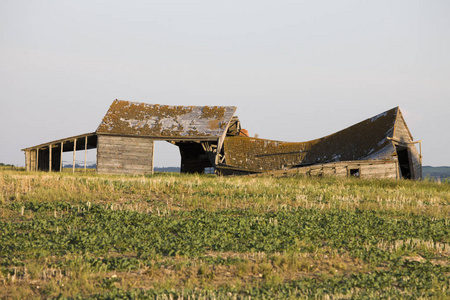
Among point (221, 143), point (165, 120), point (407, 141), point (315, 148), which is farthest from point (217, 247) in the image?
point (165, 120)

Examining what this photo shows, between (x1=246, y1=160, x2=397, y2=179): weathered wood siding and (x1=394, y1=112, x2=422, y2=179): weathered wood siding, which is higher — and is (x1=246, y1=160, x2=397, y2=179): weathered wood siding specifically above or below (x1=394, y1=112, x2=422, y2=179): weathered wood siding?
below

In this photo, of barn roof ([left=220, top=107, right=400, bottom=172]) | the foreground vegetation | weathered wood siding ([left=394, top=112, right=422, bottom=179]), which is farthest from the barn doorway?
the foreground vegetation

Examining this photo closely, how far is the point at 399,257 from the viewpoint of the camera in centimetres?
977

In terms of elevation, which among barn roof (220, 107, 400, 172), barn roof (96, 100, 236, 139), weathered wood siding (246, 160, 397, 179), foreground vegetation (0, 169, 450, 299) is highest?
barn roof (96, 100, 236, 139)

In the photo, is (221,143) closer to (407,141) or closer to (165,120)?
(165,120)

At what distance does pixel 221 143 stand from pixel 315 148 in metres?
7.70

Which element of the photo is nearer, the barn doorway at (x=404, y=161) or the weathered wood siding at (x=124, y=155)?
the barn doorway at (x=404, y=161)

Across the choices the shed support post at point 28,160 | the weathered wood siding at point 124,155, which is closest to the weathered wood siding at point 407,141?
the weathered wood siding at point 124,155

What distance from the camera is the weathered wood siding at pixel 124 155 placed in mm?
34094

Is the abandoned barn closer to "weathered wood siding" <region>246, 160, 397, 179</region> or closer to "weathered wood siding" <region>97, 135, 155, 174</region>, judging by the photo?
"weathered wood siding" <region>97, 135, 155, 174</region>

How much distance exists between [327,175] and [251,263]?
2061 cm

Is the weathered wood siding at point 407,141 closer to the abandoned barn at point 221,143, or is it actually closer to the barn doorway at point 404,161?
the abandoned barn at point 221,143

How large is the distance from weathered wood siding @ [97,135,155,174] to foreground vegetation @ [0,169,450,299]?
631 inches

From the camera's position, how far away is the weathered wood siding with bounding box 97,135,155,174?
3409 cm
